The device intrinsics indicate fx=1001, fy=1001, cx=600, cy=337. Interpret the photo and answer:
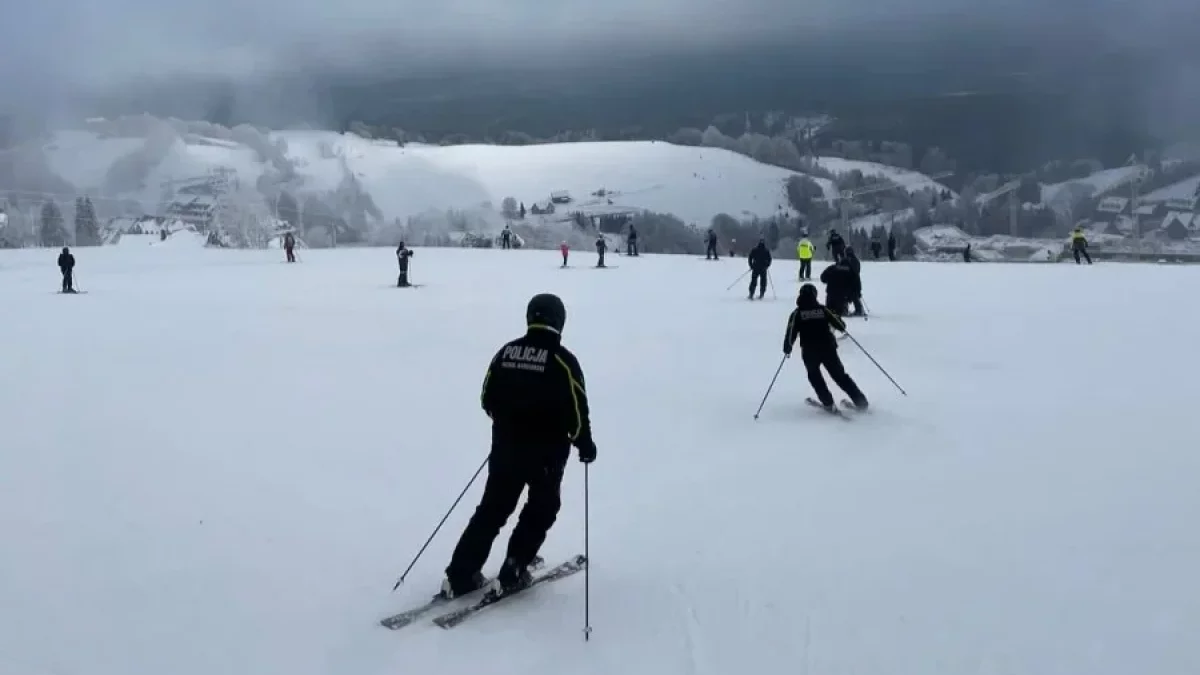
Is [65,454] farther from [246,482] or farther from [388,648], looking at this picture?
[388,648]

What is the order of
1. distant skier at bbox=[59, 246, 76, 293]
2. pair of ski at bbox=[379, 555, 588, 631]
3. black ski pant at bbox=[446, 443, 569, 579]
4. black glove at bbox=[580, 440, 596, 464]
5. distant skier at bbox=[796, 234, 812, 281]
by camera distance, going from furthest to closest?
distant skier at bbox=[59, 246, 76, 293], distant skier at bbox=[796, 234, 812, 281], black ski pant at bbox=[446, 443, 569, 579], black glove at bbox=[580, 440, 596, 464], pair of ski at bbox=[379, 555, 588, 631]

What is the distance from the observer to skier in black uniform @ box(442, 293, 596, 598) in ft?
18.2

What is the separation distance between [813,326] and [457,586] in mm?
6393

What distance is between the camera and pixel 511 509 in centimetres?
579

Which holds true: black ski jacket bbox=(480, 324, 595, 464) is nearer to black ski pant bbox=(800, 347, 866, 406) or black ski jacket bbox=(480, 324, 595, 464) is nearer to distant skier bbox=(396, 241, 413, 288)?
black ski pant bbox=(800, 347, 866, 406)

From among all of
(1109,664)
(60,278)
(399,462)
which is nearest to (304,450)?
(399,462)

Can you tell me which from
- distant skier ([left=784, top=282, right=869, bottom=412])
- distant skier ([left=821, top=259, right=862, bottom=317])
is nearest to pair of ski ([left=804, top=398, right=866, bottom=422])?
distant skier ([left=784, top=282, right=869, bottom=412])

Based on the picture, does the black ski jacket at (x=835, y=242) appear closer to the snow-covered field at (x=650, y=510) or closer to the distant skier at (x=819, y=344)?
the snow-covered field at (x=650, y=510)

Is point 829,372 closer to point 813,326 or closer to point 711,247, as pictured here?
point 813,326

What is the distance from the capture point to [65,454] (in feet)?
32.4

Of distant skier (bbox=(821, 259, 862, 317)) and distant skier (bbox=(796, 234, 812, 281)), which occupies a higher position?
distant skier (bbox=(796, 234, 812, 281))

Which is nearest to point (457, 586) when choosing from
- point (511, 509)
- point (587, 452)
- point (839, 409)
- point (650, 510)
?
point (511, 509)

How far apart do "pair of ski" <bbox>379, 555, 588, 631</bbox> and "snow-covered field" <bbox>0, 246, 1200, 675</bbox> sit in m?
0.09

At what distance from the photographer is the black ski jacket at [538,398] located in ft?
18.2
